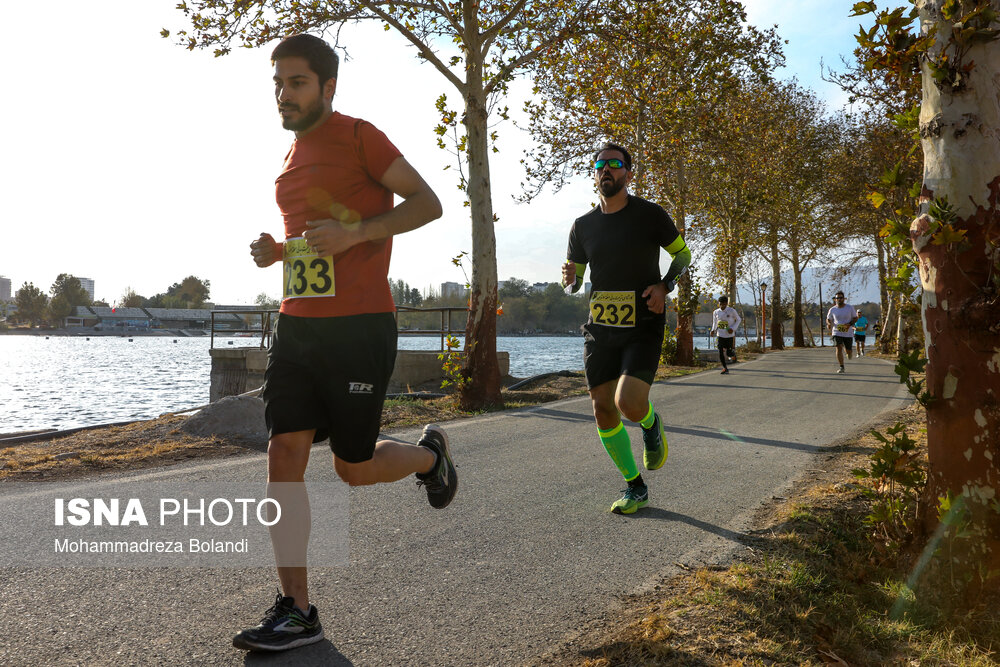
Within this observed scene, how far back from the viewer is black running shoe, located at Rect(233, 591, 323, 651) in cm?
251

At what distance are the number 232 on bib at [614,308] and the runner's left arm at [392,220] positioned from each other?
198 centimetres

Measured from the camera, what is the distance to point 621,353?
4555 mm

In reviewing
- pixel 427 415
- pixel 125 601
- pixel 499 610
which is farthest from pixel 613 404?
pixel 427 415

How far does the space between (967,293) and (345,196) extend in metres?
2.64

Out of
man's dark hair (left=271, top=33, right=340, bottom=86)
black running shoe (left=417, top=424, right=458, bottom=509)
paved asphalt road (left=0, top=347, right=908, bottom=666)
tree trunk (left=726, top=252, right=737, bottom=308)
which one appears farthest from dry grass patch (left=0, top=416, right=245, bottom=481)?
tree trunk (left=726, top=252, right=737, bottom=308)

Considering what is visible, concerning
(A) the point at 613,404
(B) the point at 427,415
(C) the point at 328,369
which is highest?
(C) the point at 328,369

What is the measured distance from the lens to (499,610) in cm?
303

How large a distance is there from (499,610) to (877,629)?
1.50m

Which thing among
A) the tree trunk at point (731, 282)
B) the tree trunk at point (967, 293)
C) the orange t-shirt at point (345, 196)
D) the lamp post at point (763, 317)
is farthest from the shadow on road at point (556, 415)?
the lamp post at point (763, 317)

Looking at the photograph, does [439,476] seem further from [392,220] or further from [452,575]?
[392,220]

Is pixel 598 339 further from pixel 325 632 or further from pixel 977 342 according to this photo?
pixel 325 632

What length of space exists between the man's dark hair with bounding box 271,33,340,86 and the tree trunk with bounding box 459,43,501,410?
27.7 feet

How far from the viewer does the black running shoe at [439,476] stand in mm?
3436

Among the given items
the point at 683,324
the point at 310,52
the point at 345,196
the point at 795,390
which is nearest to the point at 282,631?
the point at 345,196
